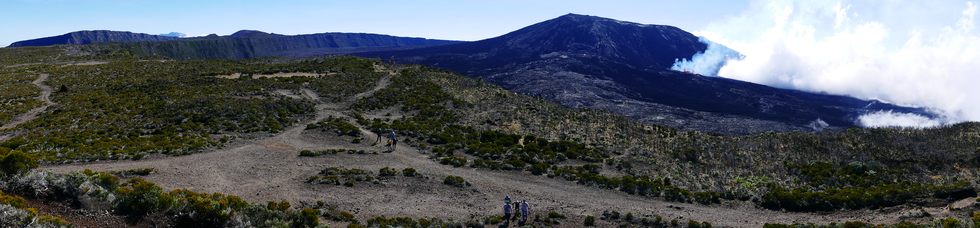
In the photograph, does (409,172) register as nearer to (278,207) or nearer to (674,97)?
(278,207)

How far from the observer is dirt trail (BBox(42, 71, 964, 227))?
2420 cm

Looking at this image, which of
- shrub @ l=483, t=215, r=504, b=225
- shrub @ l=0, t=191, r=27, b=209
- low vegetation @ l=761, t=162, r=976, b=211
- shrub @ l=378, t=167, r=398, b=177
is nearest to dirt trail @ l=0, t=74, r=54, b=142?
shrub @ l=378, t=167, r=398, b=177

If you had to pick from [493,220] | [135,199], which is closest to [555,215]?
[493,220]

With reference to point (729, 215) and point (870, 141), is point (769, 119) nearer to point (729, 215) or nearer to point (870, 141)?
point (870, 141)

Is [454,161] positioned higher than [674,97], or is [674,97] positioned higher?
[674,97]

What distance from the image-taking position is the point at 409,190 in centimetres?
2684

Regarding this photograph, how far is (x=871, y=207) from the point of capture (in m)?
26.3

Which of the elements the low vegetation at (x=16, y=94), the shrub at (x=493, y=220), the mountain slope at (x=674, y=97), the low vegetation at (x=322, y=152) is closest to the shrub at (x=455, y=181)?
the shrub at (x=493, y=220)

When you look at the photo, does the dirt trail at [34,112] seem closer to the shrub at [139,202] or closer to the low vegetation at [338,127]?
the low vegetation at [338,127]

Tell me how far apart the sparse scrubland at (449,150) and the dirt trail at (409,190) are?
2.29ft

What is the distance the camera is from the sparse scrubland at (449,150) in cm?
1902

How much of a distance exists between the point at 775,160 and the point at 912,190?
11808 millimetres

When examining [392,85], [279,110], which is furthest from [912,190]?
[392,85]

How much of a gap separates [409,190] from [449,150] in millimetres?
9013
